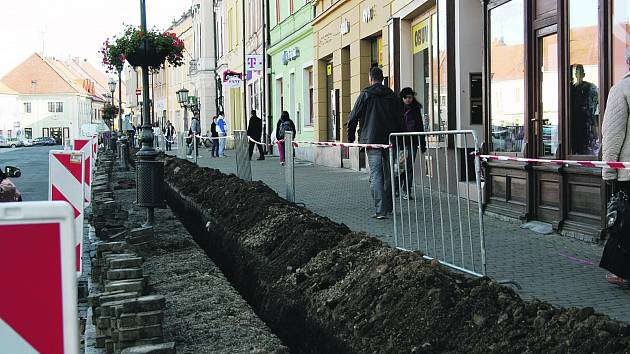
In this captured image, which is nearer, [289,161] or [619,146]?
[619,146]

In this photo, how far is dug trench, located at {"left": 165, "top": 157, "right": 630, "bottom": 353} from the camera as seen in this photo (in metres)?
3.64

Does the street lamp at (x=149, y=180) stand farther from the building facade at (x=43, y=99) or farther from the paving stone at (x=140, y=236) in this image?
the building facade at (x=43, y=99)

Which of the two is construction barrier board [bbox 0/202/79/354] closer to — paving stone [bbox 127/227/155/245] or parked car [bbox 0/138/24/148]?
paving stone [bbox 127/227/155/245]

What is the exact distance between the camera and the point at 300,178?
18.7m

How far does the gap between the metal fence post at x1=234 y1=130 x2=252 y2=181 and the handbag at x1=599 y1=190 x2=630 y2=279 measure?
884 centimetres

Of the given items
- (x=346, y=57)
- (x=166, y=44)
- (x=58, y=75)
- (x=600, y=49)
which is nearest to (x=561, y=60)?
(x=600, y=49)

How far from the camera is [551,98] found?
9273mm

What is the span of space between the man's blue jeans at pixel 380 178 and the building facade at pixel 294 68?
50.5 ft

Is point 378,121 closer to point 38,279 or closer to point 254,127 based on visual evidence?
point 38,279

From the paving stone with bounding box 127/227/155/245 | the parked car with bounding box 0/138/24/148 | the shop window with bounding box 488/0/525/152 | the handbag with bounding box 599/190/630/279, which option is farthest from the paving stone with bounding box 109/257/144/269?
the parked car with bounding box 0/138/24/148

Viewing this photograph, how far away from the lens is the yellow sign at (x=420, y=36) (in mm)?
15188

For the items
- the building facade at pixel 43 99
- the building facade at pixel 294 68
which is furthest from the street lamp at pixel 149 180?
the building facade at pixel 43 99

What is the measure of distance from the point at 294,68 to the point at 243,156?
14810 millimetres

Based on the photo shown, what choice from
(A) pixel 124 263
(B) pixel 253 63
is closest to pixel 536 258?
(A) pixel 124 263
